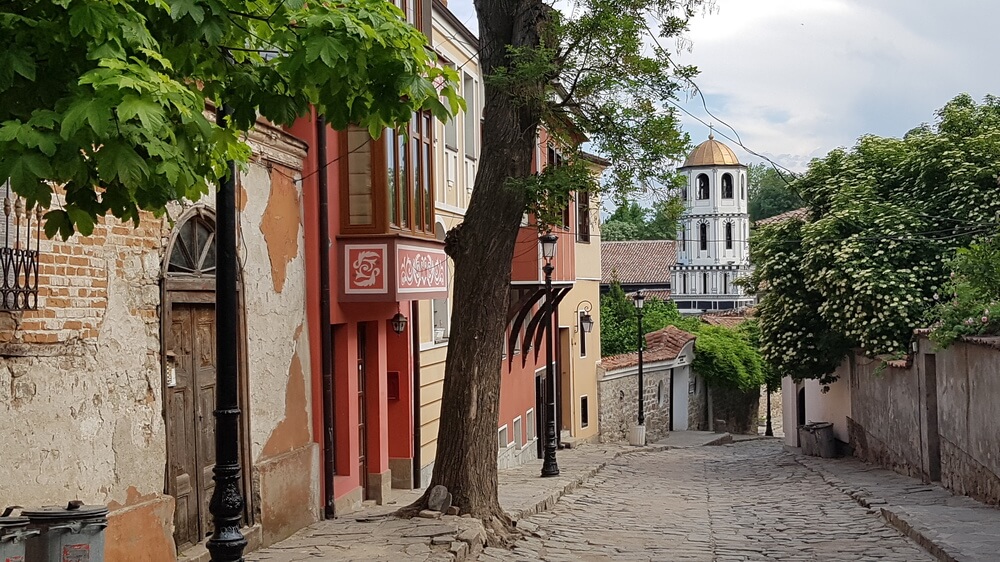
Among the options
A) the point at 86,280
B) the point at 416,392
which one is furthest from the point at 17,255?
the point at 416,392

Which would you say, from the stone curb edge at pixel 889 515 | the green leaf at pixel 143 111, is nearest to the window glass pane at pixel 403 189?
the stone curb edge at pixel 889 515

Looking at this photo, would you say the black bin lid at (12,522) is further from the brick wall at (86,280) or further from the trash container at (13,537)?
the brick wall at (86,280)

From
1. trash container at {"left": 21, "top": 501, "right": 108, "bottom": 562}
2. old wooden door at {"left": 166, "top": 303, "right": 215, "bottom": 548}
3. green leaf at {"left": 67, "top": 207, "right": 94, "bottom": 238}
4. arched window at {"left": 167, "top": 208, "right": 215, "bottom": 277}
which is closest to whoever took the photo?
green leaf at {"left": 67, "top": 207, "right": 94, "bottom": 238}

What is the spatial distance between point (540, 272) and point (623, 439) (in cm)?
1433

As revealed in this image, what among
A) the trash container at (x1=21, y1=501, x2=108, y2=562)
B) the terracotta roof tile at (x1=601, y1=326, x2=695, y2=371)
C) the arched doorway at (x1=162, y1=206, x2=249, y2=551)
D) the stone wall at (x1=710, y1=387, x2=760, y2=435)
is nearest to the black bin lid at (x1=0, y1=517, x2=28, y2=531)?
the trash container at (x1=21, y1=501, x2=108, y2=562)

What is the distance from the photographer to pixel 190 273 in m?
9.33

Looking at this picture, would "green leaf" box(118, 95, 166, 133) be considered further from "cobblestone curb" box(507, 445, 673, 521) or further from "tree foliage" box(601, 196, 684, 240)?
"tree foliage" box(601, 196, 684, 240)

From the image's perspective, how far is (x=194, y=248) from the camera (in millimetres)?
9477

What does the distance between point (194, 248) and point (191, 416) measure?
1.46 metres

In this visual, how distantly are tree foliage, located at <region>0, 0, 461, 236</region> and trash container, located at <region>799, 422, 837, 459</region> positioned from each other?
21260 millimetres

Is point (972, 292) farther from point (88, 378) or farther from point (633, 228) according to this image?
point (633, 228)

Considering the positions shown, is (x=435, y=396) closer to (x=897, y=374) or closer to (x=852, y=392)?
(x=897, y=374)

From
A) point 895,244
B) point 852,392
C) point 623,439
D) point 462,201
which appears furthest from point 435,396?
point 623,439

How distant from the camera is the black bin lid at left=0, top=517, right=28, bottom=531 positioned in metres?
5.47
